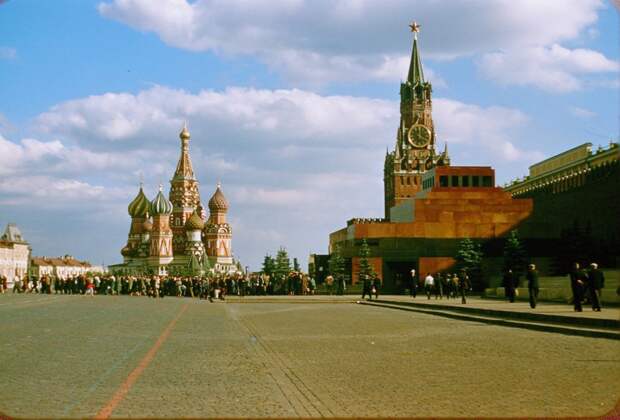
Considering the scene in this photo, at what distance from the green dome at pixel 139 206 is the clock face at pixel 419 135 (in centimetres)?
5119

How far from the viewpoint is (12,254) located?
15000 cm

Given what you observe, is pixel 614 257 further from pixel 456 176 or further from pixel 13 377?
pixel 13 377

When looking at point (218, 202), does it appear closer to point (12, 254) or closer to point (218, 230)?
point (218, 230)

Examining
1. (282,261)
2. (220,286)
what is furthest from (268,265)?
(220,286)

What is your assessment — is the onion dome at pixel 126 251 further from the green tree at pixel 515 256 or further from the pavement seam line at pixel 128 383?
the pavement seam line at pixel 128 383

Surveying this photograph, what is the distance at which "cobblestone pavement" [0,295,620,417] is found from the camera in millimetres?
7965

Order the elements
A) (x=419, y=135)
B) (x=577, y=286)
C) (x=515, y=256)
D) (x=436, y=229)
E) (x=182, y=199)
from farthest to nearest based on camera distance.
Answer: (x=419, y=135)
(x=182, y=199)
(x=436, y=229)
(x=515, y=256)
(x=577, y=286)

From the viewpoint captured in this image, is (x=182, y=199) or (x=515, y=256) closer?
(x=515, y=256)

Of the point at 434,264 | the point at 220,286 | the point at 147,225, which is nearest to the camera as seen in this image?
the point at 220,286

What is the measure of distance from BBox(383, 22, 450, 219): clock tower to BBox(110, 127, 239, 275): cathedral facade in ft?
102

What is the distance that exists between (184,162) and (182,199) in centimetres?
715

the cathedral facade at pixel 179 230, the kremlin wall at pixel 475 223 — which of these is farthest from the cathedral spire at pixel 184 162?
the kremlin wall at pixel 475 223

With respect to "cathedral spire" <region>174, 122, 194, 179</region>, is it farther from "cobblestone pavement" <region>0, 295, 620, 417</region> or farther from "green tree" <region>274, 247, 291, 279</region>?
"cobblestone pavement" <region>0, 295, 620, 417</region>

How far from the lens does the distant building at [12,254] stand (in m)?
144
